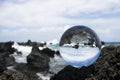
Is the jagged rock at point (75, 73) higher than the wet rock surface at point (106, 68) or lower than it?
lower

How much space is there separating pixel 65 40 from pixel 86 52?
424 millimetres

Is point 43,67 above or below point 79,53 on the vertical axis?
below

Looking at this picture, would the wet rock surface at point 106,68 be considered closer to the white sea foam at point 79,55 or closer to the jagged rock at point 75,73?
the jagged rock at point 75,73

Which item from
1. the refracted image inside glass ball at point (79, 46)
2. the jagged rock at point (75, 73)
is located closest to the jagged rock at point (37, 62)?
the jagged rock at point (75, 73)

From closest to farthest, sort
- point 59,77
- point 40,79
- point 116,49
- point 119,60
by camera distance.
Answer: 1. point 119,60
2. point 116,49
3. point 59,77
4. point 40,79

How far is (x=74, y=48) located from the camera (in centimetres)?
550

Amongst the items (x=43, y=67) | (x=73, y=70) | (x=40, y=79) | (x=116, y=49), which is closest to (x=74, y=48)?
(x=116, y=49)

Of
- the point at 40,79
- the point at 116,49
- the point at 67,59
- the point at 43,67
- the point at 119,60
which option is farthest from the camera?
the point at 43,67

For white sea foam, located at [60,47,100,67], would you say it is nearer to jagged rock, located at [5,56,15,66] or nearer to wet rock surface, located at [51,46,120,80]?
wet rock surface, located at [51,46,120,80]

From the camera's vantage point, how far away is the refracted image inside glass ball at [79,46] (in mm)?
5363

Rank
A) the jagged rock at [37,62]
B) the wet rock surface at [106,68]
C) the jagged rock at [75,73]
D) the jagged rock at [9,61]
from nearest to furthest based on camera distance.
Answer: the wet rock surface at [106,68] < the jagged rock at [75,73] < the jagged rock at [37,62] < the jagged rock at [9,61]

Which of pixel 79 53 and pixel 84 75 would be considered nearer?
pixel 79 53

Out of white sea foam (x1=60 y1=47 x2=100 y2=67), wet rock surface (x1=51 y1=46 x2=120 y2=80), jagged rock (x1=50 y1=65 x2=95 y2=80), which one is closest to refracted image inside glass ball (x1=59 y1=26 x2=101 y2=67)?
white sea foam (x1=60 y1=47 x2=100 y2=67)

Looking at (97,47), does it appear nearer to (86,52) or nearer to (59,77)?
(86,52)
